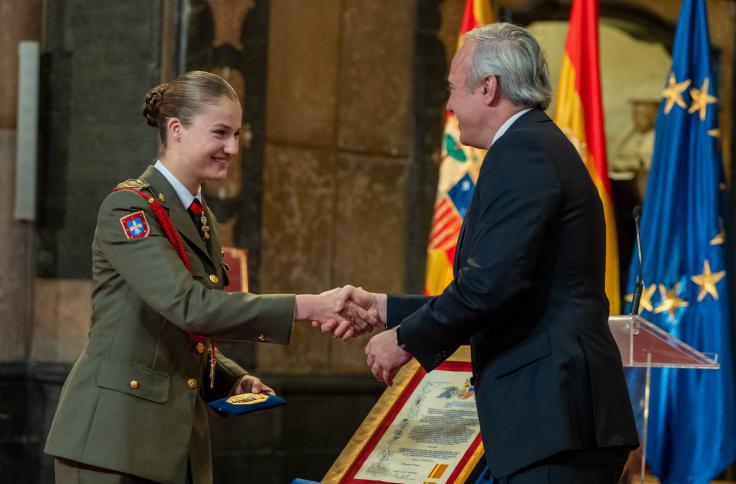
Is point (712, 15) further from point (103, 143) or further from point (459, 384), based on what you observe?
point (459, 384)

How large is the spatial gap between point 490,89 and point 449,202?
9.50 feet

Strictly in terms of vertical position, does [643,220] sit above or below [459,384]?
above

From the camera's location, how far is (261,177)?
19.1ft

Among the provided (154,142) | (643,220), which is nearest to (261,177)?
(154,142)

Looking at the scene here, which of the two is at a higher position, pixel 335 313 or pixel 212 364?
pixel 335 313

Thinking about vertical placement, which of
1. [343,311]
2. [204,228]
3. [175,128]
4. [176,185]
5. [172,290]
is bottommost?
[343,311]

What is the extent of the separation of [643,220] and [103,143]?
2.68 meters

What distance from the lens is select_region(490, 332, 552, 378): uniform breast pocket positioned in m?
2.37

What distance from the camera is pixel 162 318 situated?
2688mm

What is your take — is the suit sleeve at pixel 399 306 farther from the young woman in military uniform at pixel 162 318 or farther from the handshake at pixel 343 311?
the young woman in military uniform at pixel 162 318

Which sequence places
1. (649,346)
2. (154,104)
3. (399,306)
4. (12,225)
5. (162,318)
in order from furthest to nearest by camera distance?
(12,225)
(649,346)
(399,306)
(154,104)
(162,318)

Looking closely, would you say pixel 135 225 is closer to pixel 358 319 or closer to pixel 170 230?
pixel 170 230

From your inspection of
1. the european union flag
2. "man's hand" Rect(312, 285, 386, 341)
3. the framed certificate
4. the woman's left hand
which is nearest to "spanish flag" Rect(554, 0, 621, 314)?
the european union flag

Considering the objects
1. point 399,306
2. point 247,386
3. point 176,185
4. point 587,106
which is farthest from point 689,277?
point 176,185
